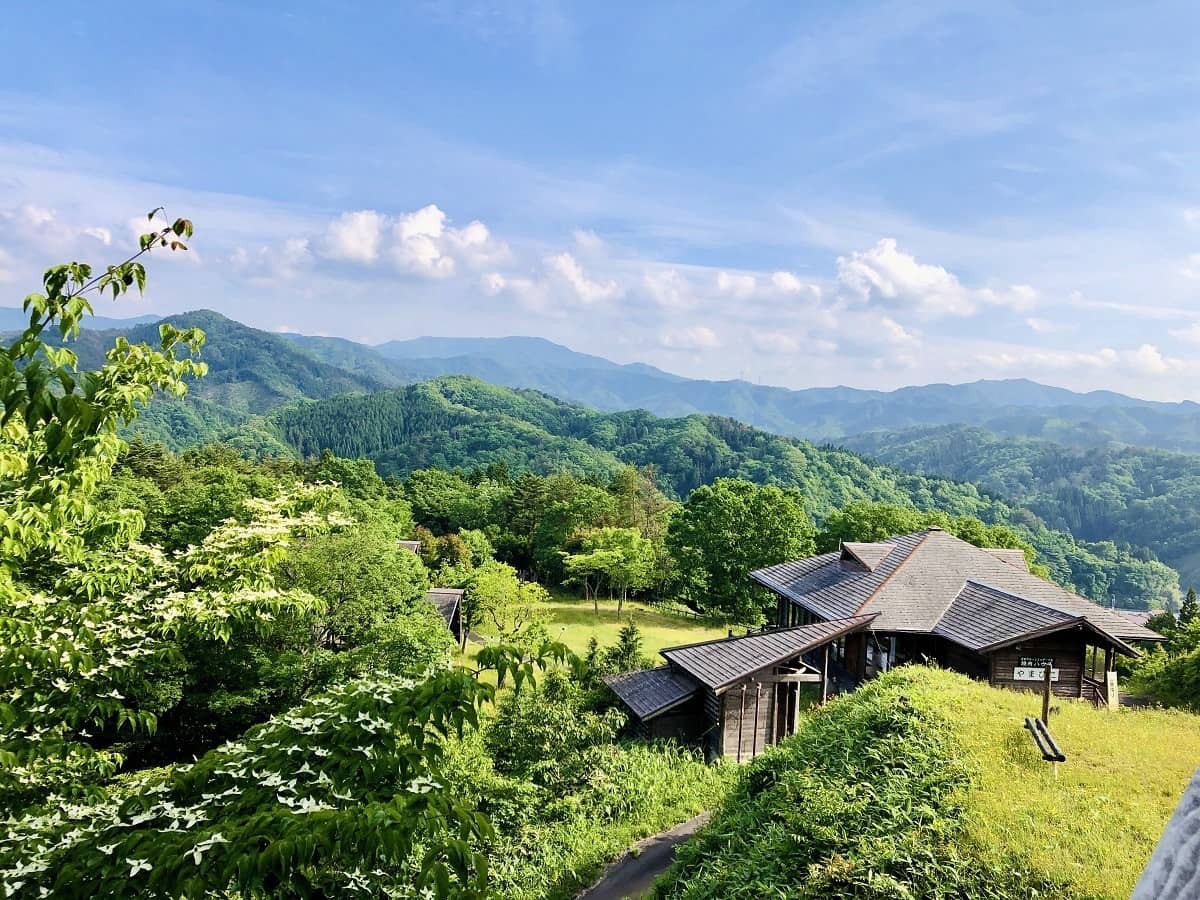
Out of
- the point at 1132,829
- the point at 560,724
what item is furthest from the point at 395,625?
the point at 1132,829

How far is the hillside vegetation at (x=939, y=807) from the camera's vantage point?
852 cm

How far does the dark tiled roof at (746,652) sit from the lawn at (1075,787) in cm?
555

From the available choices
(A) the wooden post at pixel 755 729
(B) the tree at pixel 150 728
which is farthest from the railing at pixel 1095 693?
(B) the tree at pixel 150 728

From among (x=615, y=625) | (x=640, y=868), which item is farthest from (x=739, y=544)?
(x=640, y=868)

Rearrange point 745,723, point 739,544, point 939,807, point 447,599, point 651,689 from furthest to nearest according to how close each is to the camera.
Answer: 1. point 739,544
2. point 447,599
3. point 651,689
4. point 745,723
5. point 939,807

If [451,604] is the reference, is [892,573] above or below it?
above

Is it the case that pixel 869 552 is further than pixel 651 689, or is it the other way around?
pixel 869 552

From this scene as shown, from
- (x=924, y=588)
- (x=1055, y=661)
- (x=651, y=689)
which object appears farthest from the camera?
(x=924, y=588)

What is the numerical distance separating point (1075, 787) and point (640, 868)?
7.84 metres

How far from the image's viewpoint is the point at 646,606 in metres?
49.6

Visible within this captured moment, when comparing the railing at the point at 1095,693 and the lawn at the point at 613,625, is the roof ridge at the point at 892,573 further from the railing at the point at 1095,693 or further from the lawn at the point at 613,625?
the lawn at the point at 613,625

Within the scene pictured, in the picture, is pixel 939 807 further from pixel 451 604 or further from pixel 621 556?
pixel 621 556

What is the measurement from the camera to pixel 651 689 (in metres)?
21.2

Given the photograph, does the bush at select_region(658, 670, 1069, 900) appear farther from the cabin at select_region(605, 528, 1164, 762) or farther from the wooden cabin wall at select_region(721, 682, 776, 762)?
the cabin at select_region(605, 528, 1164, 762)
